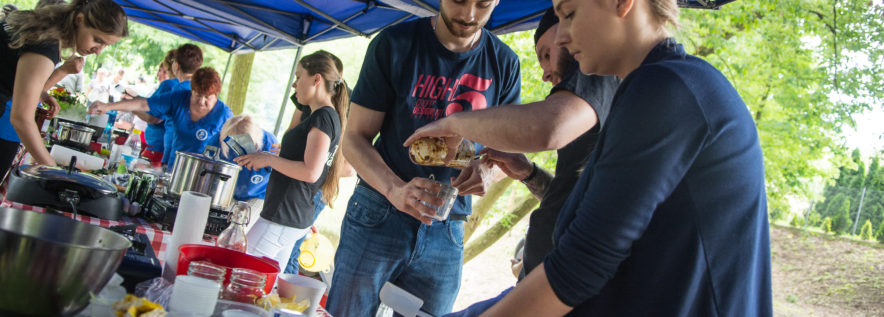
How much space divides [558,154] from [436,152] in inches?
12.9

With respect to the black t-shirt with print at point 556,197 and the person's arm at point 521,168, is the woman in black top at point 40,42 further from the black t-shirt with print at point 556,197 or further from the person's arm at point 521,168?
the black t-shirt with print at point 556,197

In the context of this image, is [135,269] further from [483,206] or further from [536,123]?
[483,206]

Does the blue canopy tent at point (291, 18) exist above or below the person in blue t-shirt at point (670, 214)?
above

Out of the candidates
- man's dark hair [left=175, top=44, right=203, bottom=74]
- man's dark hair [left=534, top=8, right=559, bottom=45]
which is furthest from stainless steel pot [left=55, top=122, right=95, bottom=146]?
man's dark hair [left=534, top=8, right=559, bottom=45]

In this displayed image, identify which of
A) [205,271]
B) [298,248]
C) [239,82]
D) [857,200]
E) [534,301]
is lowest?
[298,248]

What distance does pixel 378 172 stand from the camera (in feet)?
6.21

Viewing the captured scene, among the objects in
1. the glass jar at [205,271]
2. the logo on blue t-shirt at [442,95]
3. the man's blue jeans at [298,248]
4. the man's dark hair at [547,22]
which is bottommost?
the man's blue jeans at [298,248]

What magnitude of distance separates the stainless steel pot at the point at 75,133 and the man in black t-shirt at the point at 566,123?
279 cm

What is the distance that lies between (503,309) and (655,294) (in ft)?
0.78

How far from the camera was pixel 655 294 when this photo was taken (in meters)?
0.90

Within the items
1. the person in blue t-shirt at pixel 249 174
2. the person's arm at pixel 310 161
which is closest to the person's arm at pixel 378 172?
the person's arm at pixel 310 161

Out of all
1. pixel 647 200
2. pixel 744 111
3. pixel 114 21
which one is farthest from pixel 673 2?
pixel 114 21

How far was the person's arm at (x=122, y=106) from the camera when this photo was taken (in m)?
4.75

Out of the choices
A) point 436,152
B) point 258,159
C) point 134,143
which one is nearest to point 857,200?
point 258,159
